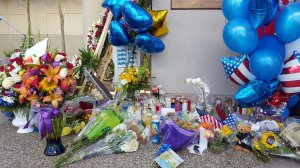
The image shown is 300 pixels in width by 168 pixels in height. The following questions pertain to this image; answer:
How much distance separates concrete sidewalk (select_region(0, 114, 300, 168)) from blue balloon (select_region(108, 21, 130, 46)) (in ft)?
4.01

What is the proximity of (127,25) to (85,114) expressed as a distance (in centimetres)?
102

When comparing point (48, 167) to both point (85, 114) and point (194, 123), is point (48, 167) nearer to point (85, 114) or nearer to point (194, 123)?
point (85, 114)

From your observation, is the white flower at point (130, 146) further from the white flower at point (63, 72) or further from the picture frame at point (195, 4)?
the picture frame at point (195, 4)

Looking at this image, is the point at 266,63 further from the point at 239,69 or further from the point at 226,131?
the point at 226,131

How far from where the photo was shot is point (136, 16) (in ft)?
8.71

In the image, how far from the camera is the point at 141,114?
263 cm

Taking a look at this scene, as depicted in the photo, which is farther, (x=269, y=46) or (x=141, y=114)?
(x=141, y=114)

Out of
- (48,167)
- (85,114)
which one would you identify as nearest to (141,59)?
(85,114)

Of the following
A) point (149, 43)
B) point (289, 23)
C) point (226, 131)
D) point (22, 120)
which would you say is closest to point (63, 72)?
point (22, 120)

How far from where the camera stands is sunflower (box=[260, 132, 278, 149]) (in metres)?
2.08

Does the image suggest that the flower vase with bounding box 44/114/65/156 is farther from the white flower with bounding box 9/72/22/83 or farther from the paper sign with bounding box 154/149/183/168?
the paper sign with bounding box 154/149/183/168

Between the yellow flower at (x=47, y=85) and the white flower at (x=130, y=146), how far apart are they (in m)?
0.68

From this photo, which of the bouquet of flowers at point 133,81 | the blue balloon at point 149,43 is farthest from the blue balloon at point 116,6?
the bouquet of flowers at point 133,81

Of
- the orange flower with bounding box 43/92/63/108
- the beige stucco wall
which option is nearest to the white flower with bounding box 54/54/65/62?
the orange flower with bounding box 43/92/63/108
